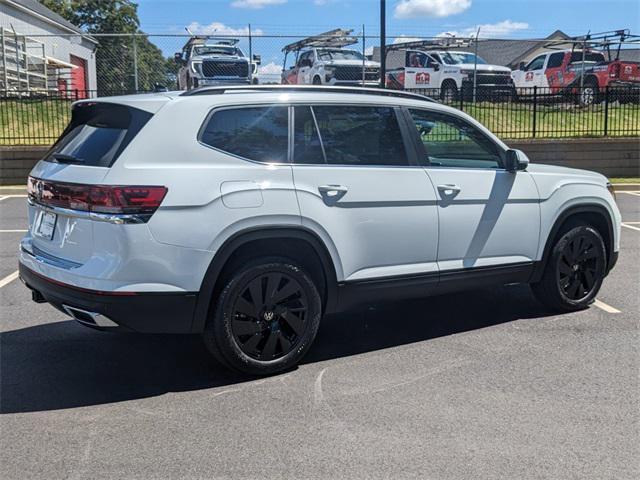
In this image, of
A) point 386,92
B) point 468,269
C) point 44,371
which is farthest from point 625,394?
point 44,371

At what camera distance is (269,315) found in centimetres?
436

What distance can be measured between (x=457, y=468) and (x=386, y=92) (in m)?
2.86

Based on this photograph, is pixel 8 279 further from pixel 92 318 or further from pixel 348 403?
pixel 348 403

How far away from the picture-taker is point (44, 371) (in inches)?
179

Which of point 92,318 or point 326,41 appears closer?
point 92,318

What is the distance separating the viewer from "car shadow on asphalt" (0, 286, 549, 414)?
167 inches

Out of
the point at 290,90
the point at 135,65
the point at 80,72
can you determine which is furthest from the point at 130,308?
the point at 80,72

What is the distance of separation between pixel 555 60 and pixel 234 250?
21.8 metres

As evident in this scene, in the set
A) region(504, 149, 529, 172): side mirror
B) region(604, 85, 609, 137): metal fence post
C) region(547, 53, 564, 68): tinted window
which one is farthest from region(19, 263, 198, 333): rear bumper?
region(547, 53, 564, 68): tinted window

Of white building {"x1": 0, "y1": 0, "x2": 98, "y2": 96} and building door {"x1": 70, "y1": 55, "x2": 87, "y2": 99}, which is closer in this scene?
white building {"x1": 0, "y1": 0, "x2": 98, "y2": 96}

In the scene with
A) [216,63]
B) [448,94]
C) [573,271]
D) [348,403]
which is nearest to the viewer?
[348,403]

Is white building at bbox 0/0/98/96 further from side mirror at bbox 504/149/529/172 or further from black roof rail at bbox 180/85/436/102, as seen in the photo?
side mirror at bbox 504/149/529/172

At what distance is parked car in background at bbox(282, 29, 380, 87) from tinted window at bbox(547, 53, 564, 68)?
6.47 meters

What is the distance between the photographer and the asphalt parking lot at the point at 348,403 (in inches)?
131
